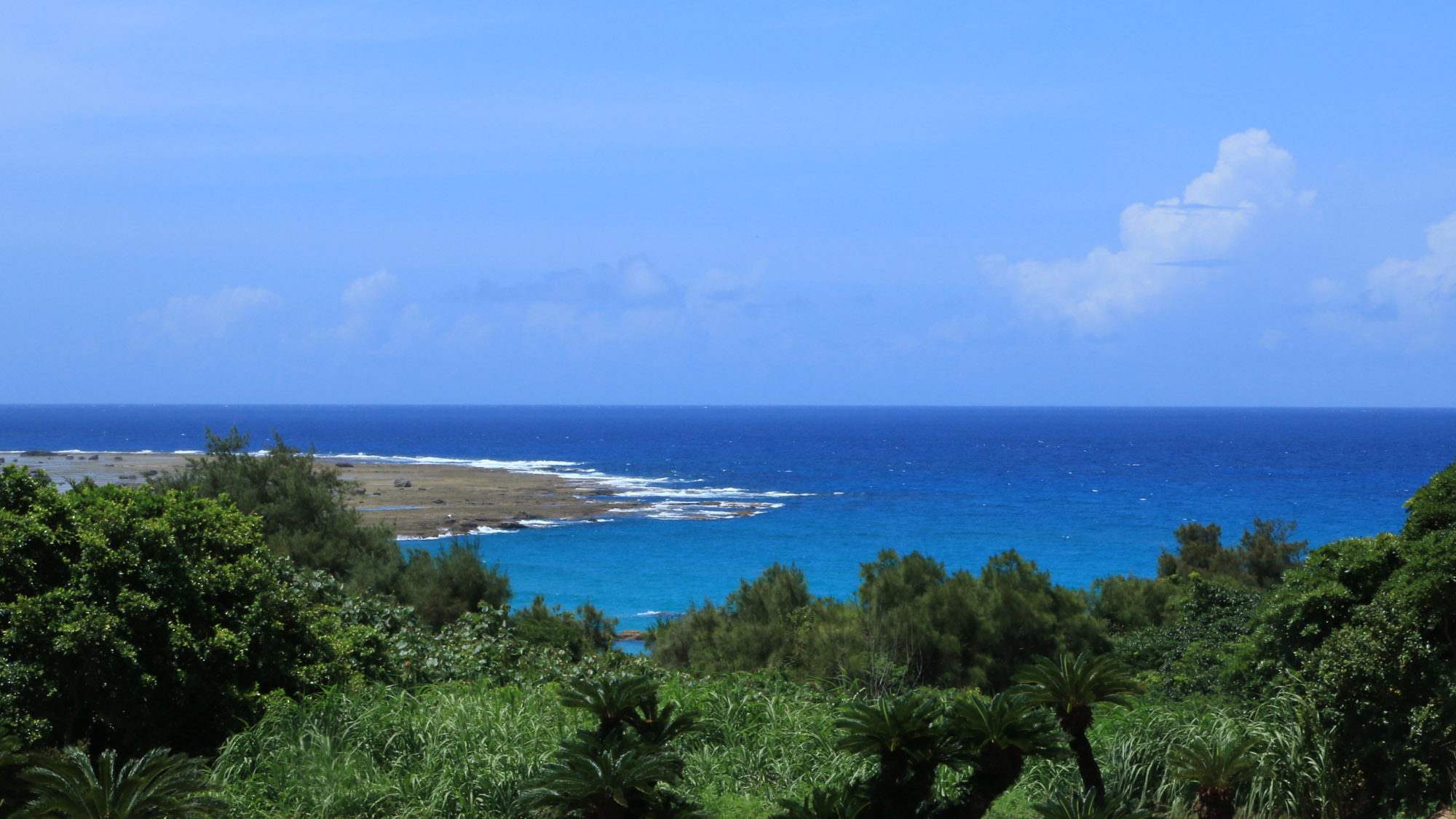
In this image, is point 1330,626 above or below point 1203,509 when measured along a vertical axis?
above

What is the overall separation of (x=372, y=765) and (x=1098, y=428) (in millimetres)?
204226

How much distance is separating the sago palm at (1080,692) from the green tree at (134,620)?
5284mm

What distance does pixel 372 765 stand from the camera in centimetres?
637

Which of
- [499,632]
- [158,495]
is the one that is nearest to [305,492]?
[499,632]

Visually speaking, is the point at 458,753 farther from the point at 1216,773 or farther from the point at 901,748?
the point at 1216,773

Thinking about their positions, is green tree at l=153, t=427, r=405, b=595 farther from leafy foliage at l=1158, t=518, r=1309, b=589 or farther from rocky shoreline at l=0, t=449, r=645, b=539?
rocky shoreline at l=0, t=449, r=645, b=539

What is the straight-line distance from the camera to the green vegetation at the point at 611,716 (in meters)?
4.75

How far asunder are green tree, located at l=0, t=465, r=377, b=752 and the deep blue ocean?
2227 cm

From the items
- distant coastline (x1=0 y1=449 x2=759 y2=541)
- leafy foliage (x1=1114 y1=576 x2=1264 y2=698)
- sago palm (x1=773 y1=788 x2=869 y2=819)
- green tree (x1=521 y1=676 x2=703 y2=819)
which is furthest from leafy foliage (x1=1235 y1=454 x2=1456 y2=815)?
distant coastline (x1=0 y1=449 x2=759 y2=541)

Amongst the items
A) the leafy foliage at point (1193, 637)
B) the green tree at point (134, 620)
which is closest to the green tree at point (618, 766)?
the green tree at point (134, 620)

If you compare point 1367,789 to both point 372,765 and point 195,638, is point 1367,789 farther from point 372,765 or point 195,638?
point 195,638

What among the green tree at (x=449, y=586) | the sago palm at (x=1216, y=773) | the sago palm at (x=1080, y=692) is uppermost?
the sago palm at (x=1080, y=692)

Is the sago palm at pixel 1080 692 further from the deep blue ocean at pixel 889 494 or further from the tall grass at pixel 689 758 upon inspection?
the deep blue ocean at pixel 889 494

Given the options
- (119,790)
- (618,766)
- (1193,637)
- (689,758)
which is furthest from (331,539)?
(618,766)
